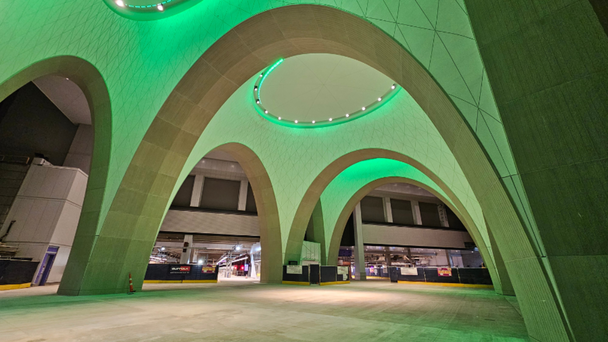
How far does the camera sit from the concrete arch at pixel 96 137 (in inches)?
352

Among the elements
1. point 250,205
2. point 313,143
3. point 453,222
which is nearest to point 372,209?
point 453,222

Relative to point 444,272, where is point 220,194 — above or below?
above

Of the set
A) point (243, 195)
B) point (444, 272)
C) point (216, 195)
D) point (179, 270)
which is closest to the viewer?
point (179, 270)

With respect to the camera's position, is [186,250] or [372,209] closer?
[186,250]

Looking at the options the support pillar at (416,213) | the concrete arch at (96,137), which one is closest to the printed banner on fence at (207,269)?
the concrete arch at (96,137)

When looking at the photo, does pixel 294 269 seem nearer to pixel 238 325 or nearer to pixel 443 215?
pixel 238 325

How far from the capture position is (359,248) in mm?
32312

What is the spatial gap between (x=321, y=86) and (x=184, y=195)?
21.0 m

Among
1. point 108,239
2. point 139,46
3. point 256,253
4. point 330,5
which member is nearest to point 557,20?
point 330,5

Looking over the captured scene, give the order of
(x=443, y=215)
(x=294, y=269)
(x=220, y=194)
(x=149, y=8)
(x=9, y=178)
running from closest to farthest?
(x=149, y=8), (x=9, y=178), (x=294, y=269), (x=220, y=194), (x=443, y=215)

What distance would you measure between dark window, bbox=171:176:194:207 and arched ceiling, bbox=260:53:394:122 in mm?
16295

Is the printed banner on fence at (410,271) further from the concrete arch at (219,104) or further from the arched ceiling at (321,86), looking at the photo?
the concrete arch at (219,104)

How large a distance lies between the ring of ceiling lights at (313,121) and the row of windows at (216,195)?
14466mm

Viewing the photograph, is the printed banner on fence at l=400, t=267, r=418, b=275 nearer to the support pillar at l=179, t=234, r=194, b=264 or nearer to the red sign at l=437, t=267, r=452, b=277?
the red sign at l=437, t=267, r=452, b=277
